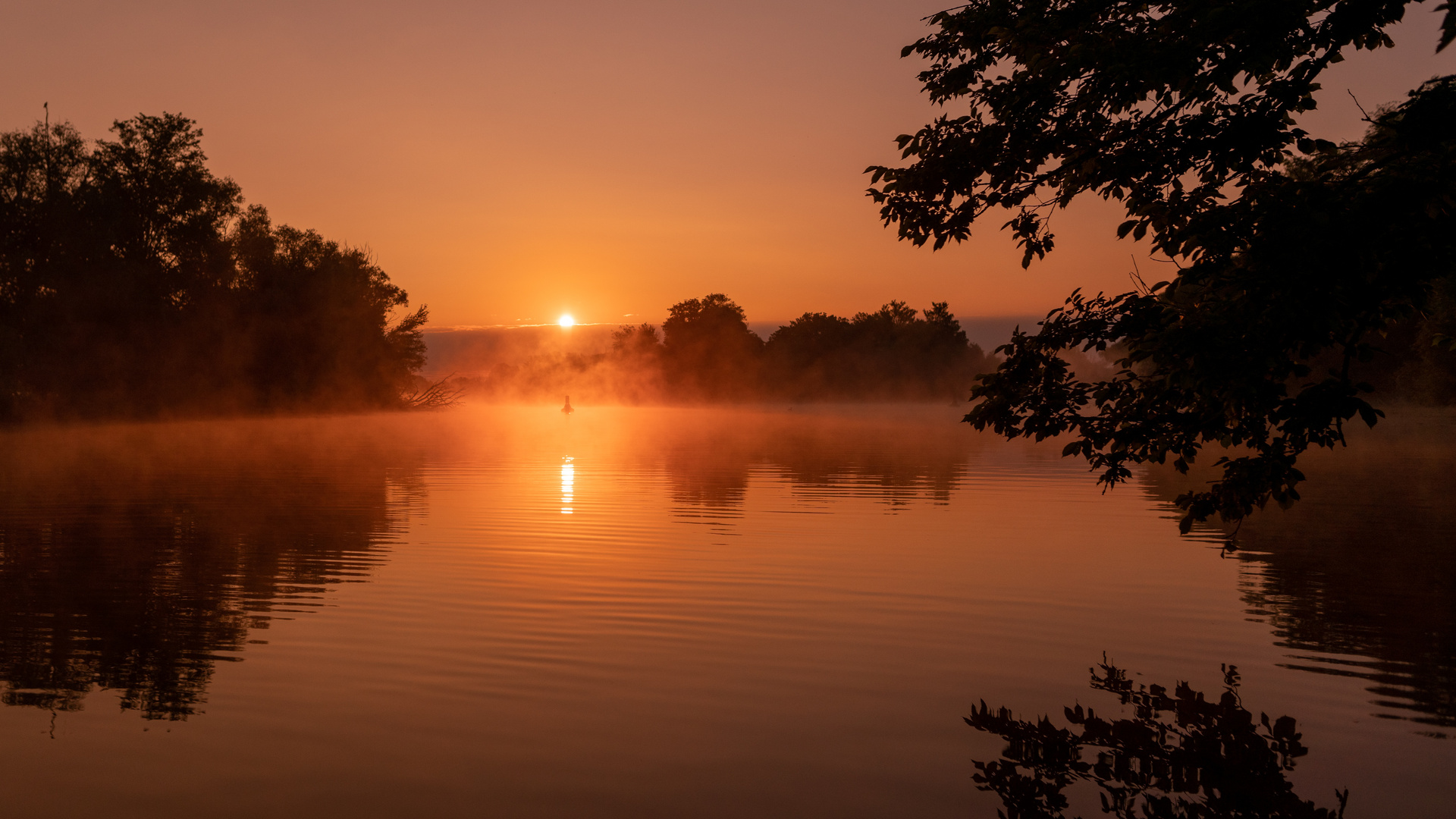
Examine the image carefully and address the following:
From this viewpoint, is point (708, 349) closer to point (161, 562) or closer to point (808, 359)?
point (808, 359)

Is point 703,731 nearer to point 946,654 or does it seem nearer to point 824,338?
point 946,654

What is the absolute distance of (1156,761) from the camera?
7398 mm

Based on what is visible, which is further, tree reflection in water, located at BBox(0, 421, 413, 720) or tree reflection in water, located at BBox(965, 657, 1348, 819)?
tree reflection in water, located at BBox(0, 421, 413, 720)

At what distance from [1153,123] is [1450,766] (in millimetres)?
6061

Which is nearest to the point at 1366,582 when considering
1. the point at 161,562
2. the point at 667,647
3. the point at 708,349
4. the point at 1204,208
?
the point at 1204,208

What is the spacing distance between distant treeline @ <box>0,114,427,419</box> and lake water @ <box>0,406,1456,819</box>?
4978 centimetres

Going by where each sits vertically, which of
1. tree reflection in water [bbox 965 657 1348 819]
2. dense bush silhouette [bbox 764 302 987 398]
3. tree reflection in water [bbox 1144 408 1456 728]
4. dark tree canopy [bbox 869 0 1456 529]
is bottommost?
tree reflection in water [bbox 965 657 1348 819]

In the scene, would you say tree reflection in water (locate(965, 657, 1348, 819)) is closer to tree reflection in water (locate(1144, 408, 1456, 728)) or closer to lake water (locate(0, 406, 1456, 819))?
lake water (locate(0, 406, 1456, 819))

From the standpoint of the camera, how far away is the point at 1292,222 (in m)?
8.44

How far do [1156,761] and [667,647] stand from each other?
4.90 m

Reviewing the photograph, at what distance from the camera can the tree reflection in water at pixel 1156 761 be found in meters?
6.65

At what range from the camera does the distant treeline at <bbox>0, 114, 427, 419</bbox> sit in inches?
2564

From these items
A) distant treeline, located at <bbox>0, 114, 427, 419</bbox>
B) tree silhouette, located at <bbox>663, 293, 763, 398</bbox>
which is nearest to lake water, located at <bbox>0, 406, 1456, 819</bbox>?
distant treeline, located at <bbox>0, 114, 427, 419</bbox>

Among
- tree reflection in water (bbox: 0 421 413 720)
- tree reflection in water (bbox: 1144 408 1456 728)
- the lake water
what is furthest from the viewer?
tree reflection in water (bbox: 1144 408 1456 728)
